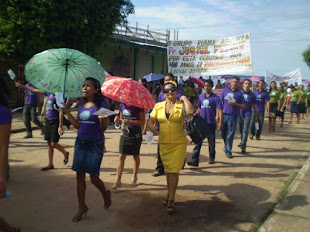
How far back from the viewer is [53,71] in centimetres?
399

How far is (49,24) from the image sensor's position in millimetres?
12469

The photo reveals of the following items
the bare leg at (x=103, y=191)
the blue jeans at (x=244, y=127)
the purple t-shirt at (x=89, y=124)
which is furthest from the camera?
the blue jeans at (x=244, y=127)

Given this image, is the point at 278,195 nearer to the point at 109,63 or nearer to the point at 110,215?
the point at 110,215

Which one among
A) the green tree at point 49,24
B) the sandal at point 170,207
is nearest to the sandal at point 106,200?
the sandal at point 170,207

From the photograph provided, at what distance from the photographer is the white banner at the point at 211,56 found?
1050cm

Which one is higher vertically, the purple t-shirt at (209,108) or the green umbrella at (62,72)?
the green umbrella at (62,72)

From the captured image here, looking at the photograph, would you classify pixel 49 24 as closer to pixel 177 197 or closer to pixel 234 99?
pixel 234 99

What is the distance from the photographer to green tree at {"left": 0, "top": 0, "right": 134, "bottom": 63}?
12.2m

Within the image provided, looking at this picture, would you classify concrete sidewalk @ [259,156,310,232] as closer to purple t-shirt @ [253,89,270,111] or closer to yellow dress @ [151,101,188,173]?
yellow dress @ [151,101,188,173]

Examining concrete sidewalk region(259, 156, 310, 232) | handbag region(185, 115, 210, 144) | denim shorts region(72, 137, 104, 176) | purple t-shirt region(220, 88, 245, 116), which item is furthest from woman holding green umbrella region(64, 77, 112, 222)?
purple t-shirt region(220, 88, 245, 116)

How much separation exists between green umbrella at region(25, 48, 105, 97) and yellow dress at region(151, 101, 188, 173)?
118 centimetres

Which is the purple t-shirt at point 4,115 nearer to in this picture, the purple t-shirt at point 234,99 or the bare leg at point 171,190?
the bare leg at point 171,190

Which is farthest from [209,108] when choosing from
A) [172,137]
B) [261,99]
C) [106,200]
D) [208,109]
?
[261,99]

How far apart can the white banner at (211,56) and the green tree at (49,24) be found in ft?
12.0
